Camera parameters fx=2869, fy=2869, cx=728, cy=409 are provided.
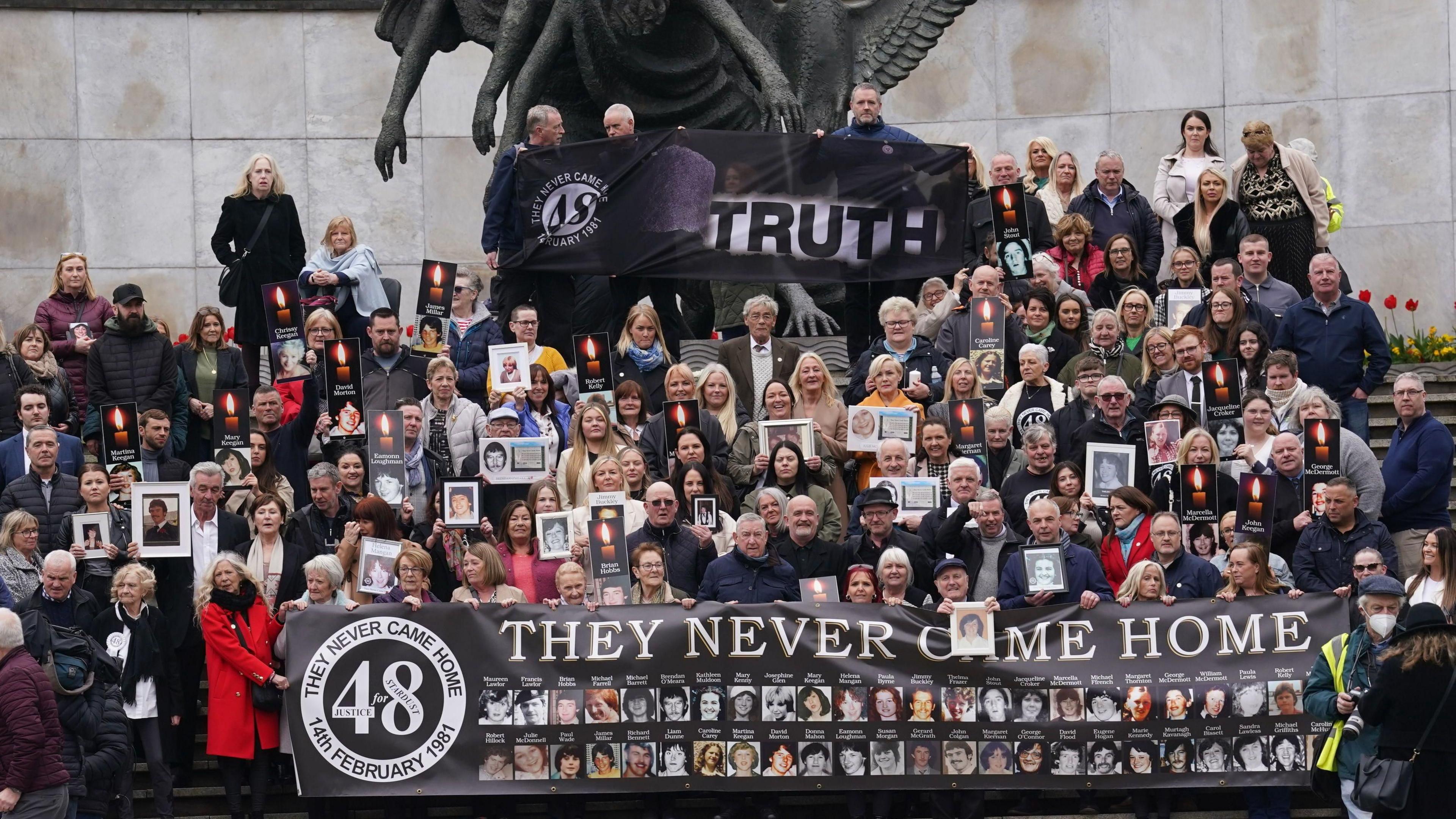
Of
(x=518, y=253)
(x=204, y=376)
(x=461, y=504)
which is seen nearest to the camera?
(x=461, y=504)

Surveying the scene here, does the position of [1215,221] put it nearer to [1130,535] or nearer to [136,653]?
[1130,535]

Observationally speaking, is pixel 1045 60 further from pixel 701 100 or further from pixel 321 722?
pixel 321 722

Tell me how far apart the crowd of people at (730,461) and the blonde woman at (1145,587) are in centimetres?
1

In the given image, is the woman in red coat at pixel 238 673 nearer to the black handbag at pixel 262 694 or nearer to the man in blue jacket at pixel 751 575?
the black handbag at pixel 262 694

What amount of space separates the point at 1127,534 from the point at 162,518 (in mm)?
5365

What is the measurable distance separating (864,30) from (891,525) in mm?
6899

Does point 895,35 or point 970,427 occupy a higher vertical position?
point 895,35

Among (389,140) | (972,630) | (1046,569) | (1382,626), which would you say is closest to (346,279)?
(389,140)

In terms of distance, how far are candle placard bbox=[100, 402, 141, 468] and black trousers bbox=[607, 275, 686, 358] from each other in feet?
10.5

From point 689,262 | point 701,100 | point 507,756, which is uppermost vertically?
point 701,100

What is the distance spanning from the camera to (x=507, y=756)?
49.3 feet

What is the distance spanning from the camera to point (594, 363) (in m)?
17.5

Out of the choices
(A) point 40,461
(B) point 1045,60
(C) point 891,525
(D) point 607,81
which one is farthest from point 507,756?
(B) point 1045,60

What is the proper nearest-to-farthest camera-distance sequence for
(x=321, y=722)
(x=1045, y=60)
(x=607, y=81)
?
(x=321, y=722) → (x=607, y=81) → (x=1045, y=60)
